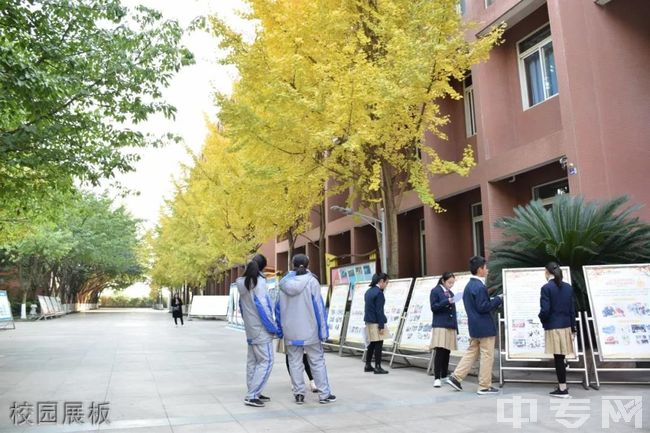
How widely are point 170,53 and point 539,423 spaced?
8846mm

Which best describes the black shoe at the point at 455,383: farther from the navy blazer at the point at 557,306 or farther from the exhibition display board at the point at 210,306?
the exhibition display board at the point at 210,306

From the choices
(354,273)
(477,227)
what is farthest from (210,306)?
(477,227)

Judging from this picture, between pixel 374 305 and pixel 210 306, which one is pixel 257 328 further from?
pixel 210 306

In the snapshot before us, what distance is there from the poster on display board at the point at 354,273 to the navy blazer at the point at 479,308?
7.48 meters

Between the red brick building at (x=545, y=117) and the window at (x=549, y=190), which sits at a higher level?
the red brick building at (x=545, y=117)

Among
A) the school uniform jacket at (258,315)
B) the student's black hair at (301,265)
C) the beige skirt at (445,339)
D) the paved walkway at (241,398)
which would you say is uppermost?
the student's black hair at (301,265)

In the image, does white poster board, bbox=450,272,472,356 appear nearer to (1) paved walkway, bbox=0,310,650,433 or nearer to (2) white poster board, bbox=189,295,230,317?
(1) paved walkway, bbox=0,310,650,433

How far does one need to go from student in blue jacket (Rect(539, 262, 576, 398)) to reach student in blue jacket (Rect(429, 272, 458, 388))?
136 cm

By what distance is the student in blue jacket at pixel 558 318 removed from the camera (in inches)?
264

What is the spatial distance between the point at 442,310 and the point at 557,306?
166cm

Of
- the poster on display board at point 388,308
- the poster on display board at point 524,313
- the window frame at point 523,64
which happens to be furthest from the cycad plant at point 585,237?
the window frame at point 523,64

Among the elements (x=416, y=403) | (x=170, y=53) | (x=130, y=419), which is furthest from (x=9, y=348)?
(x=416, y=403)

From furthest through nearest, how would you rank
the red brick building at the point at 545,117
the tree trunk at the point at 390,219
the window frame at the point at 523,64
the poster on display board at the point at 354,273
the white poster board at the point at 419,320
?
the poster on display board at the point at 354,273, the window frame at the point at 523,64, the tree trunk at the point at 390,219, the red brick building at the point at 545,117, the white poster board at the point at 419,320

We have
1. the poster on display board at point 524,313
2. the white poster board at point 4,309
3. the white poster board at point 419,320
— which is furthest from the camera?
the white poster board at point 4,309
